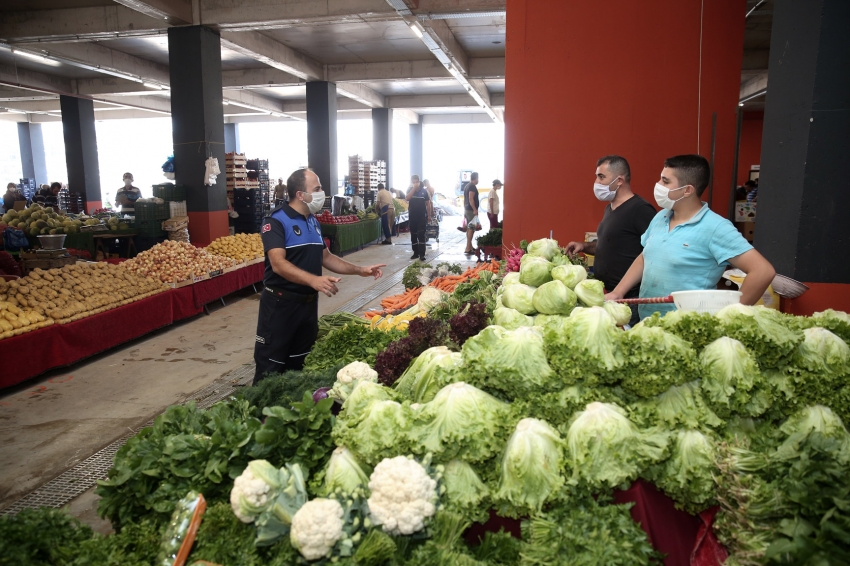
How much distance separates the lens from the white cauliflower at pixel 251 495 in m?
1.77

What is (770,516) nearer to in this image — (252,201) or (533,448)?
(533,448)

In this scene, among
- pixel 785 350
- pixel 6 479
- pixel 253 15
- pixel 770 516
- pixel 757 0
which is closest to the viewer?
pixel 770 516

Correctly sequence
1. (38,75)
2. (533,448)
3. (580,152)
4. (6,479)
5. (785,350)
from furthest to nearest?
(38,75), (580,152), (6,479), (785,350), (533,448)

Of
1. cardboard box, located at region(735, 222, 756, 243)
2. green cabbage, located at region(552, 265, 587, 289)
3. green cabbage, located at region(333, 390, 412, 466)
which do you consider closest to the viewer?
green cabbage, located at region(333, 390, 412, 466)

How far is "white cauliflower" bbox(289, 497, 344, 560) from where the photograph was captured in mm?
1611

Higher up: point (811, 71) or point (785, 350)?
point (811, 71)

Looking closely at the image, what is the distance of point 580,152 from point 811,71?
291 centimetres

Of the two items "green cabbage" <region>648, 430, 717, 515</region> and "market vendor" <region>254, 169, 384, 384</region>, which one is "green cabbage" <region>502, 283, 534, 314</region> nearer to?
"green cabbage" <region>648, 430, 717, 515</region>

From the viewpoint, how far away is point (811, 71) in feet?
12.5

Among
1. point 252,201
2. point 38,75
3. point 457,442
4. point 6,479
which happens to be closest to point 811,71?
point 457,442

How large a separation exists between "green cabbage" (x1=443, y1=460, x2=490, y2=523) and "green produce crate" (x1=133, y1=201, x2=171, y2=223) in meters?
10.9

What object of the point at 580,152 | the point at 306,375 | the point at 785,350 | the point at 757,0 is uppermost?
the point at 757,0

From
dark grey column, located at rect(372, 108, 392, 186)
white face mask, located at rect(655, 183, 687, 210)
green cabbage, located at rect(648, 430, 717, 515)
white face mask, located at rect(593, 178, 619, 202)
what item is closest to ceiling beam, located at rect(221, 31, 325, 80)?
dark grey column, located at rect(372, 108, 392, 186)

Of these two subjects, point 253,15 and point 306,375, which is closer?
point 306,375
